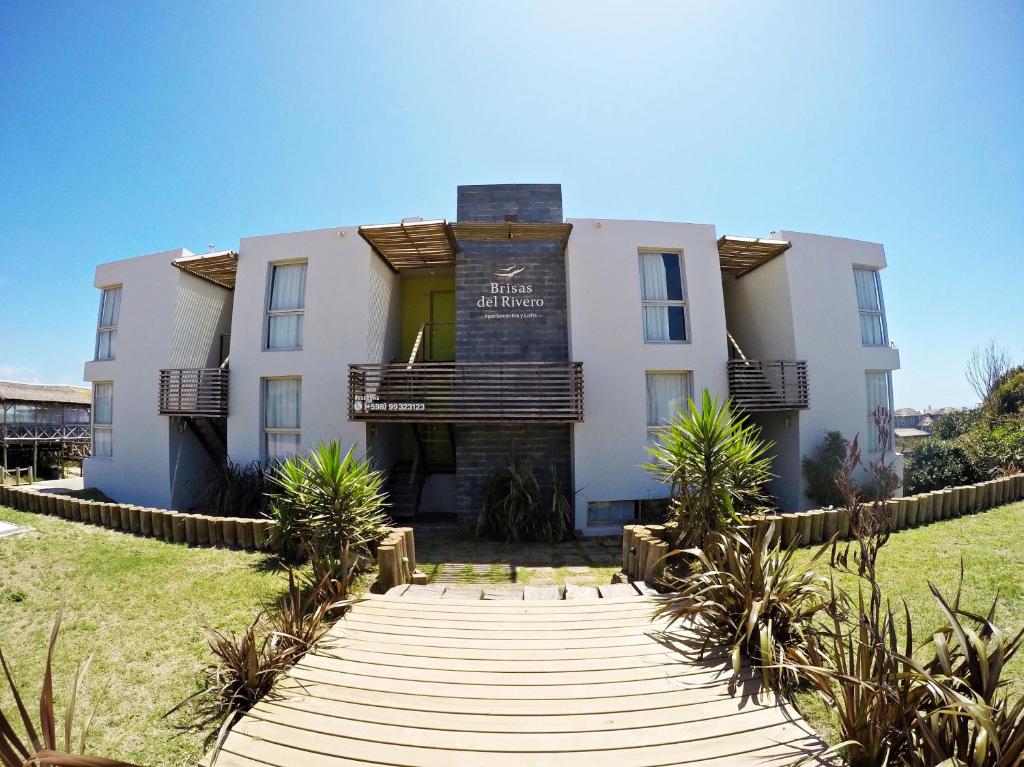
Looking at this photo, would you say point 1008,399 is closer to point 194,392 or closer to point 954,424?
point 954,424

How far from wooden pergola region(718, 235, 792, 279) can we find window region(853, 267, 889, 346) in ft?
8.19

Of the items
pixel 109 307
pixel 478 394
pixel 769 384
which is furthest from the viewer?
pixel 109 307

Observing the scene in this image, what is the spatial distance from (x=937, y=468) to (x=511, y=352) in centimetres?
1126

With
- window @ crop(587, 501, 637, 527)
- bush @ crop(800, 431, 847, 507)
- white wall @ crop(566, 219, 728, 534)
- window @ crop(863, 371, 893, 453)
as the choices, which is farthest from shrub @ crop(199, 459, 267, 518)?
window @ crop(863, 371, 893, 453)

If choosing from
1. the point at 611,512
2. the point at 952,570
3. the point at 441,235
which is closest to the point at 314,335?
the point at 441,235

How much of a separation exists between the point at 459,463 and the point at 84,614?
6.38 m

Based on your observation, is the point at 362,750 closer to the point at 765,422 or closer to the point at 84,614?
the point at 84,614

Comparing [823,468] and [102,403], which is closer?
[823,468]

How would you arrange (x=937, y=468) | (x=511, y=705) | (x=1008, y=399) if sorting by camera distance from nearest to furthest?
(x=511, y=705) → (x=937, y=468) → (x=1008, y=399)

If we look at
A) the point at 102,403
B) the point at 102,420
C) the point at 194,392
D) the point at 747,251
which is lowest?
the point at 102,420

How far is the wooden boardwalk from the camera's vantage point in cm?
273

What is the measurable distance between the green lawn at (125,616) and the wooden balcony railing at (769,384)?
9909mm

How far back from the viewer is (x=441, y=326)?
13156mm

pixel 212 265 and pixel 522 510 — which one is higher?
pixel 212 265
